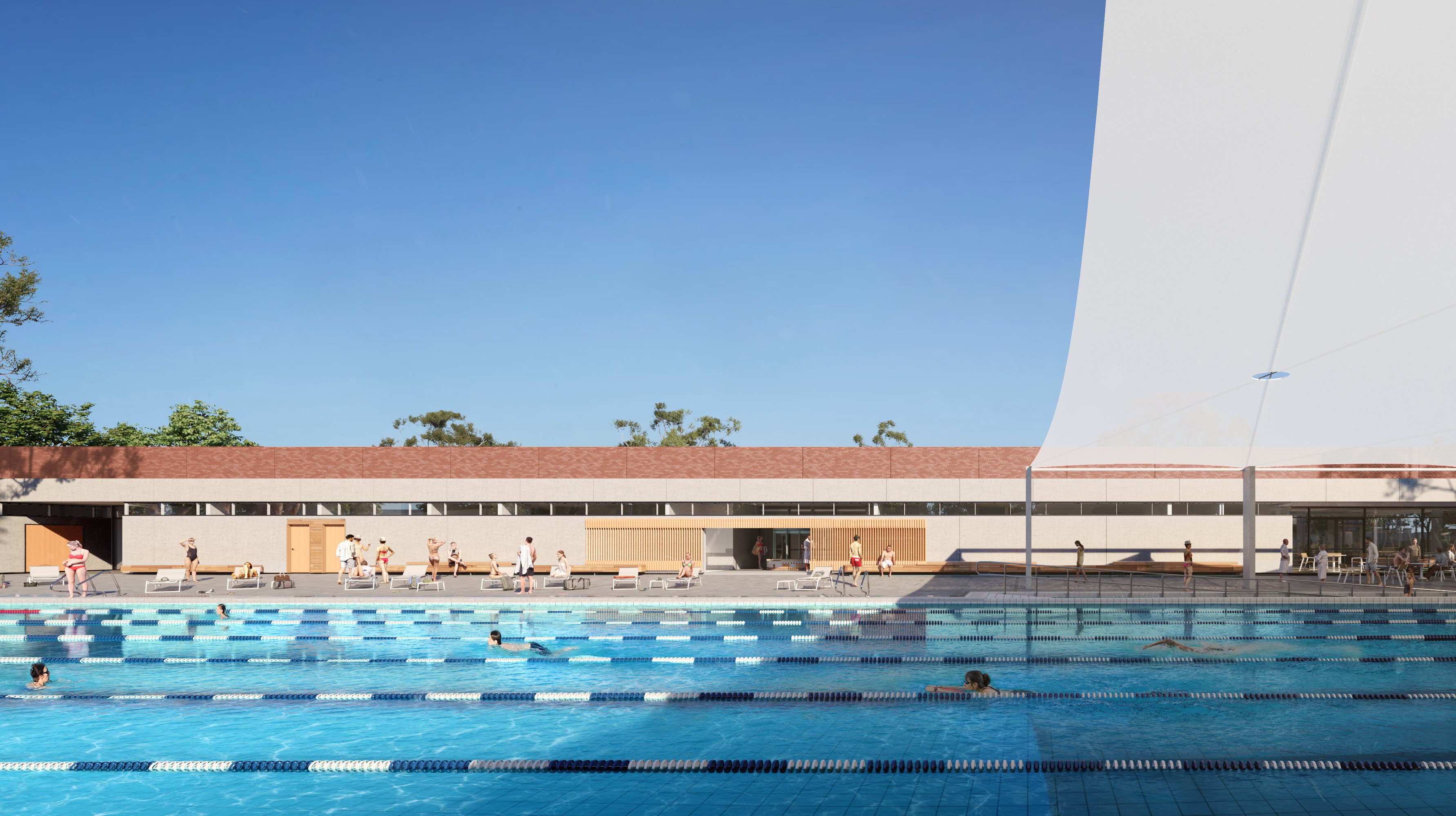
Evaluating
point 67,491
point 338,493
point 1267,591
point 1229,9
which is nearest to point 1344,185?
point 1229,9

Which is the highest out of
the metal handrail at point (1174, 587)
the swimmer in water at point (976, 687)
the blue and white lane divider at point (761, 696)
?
the swimmer in water at point (976, 687)

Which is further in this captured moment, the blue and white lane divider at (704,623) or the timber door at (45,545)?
the timber door at (45,545)

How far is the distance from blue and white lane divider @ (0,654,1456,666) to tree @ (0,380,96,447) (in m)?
26.1

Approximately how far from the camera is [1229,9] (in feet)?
20.7

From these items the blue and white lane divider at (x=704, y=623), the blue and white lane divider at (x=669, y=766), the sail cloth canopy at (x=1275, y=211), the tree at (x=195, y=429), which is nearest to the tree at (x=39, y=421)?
the tree at (x=195, y=429)

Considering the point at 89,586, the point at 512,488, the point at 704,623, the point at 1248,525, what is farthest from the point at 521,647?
the point at 1248,525

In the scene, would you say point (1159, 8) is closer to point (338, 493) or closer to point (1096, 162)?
point (1096, 162)

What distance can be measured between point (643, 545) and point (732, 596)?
7249 mm

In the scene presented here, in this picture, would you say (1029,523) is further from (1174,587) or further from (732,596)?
(732,596)

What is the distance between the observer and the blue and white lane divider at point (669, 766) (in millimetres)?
6770

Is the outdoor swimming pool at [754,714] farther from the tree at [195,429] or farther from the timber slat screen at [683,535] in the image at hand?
the tree at [195,429]

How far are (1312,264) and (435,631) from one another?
1227cm

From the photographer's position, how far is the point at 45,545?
81.7ft

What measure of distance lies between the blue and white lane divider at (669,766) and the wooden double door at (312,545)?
58.7 ft
